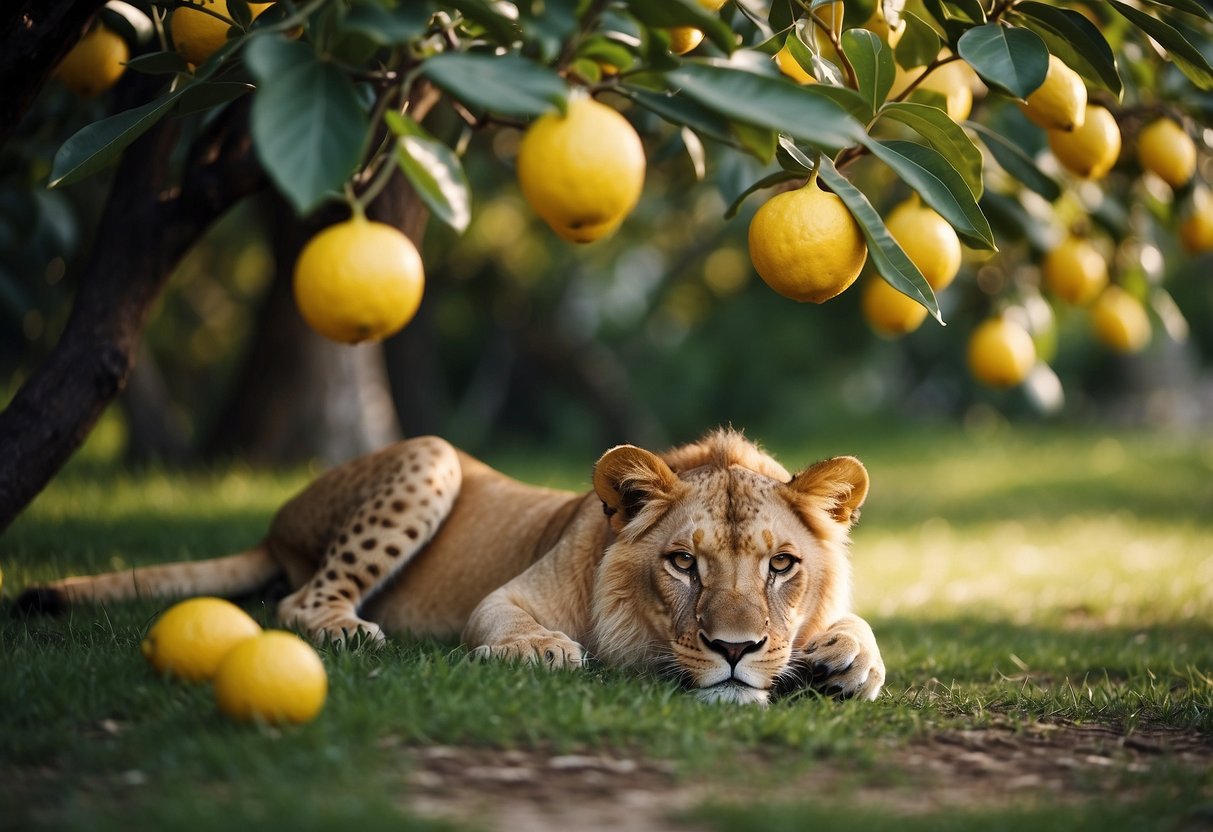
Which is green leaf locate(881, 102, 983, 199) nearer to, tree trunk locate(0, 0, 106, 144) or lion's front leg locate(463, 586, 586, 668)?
lion's front leg locate(463, 586, 586, 668)

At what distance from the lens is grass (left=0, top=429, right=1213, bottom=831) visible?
2.73 metres

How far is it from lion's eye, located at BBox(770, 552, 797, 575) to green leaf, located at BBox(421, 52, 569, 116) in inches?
77.2

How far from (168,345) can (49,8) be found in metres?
17.8

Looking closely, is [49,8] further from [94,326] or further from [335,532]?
[335,532]

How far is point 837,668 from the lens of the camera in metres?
4.03

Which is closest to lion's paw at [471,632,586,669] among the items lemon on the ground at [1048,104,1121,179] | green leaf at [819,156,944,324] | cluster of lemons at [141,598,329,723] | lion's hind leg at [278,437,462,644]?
lion's hind leg at [278,437,462,644]

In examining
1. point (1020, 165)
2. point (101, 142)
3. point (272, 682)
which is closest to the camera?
point (272, 682)

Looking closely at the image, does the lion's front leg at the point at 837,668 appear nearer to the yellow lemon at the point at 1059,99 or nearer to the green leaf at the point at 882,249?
the green leaf at the point at 882,249

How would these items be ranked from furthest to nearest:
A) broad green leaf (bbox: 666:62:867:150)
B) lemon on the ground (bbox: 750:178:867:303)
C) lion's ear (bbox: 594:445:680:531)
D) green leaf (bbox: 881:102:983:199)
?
lion's ear (bbox: 594:445:680:531), green leaf (bbox: 881:102:983:199), lemon on the ground (bbox: 750:178:867:303), broad green leaf (bbox: 666:62:867:150)

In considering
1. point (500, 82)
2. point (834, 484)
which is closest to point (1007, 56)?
point (500, 82)

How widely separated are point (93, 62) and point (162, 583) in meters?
2.08

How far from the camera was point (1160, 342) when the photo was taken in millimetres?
19312

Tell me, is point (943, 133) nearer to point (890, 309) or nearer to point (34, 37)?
point (890, 309)

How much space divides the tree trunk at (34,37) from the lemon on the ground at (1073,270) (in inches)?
150
